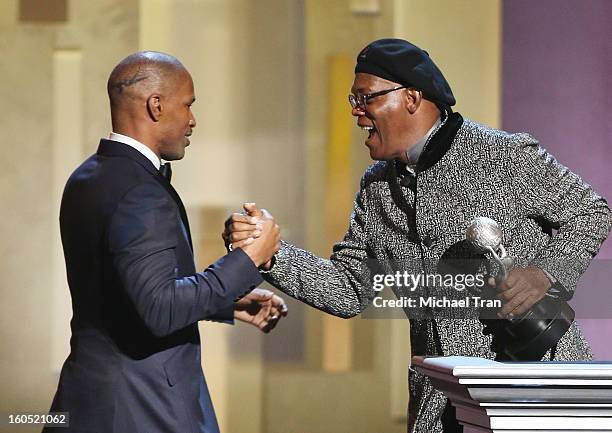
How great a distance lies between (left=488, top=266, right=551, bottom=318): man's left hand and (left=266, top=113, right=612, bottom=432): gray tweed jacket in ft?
0.38

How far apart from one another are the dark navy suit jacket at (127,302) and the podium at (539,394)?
1.98 ft

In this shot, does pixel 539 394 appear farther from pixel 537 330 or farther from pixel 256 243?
pixel 256 243

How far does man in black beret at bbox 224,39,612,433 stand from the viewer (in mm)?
2521

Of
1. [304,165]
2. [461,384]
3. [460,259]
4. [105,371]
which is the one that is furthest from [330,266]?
[304,165]

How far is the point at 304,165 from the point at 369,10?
2.29ft

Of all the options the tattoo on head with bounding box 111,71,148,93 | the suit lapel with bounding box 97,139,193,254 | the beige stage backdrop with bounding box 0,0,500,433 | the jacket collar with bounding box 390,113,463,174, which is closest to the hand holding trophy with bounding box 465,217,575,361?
the jacket collar with bounding box 390,113,463,174

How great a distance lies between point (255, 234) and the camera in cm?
241

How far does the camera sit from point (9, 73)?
4.59 metres

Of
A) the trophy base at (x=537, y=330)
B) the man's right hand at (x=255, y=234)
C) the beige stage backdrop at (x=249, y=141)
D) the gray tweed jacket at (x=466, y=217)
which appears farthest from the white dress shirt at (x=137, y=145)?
the beige stage backdrop at (x=249, y=141)

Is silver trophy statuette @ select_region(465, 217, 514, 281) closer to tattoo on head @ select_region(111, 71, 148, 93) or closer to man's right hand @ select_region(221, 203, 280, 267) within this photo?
man's right hand @ select_region(221, 203, 280, 267)

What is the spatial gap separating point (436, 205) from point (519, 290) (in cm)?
38

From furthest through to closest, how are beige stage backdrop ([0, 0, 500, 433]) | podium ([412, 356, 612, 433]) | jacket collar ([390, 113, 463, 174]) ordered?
beige stage backdrop ([0, 0, 500, 433]), jacket collar ([390, 113, 463, 174]), podium ([412, 356, 612, 433])

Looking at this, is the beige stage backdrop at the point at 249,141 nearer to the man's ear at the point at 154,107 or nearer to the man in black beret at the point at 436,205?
the man in black beret at the point at 436,205

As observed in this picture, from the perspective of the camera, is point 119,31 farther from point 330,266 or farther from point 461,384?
point 461,384
